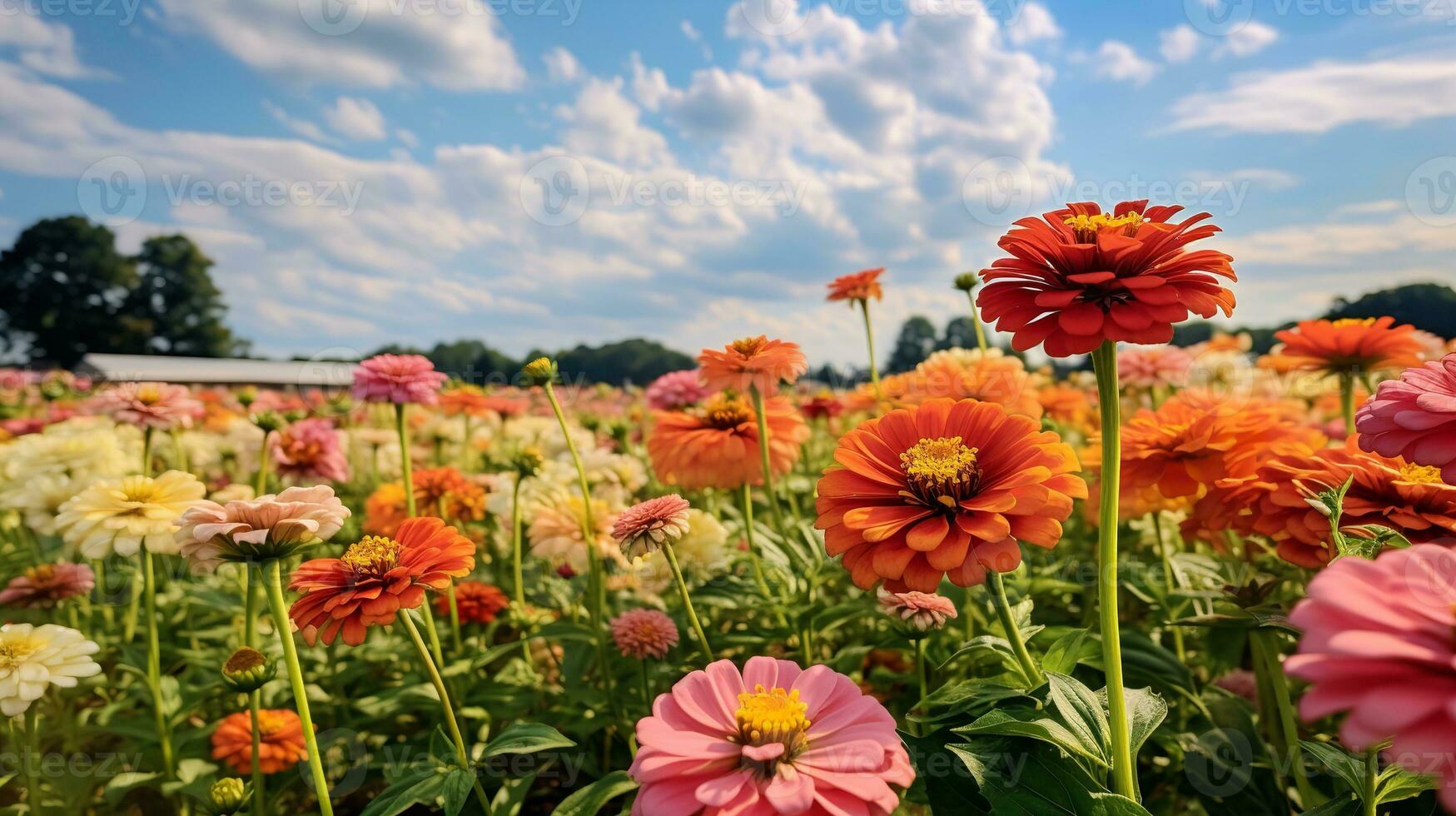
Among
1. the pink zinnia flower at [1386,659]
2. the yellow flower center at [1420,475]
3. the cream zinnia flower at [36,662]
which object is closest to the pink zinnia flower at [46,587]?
the cream zinnia flower at [36,662]

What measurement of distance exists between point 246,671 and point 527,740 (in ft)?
1.88

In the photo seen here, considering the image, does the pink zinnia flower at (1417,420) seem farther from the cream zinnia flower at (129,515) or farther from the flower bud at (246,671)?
the cream zinnia flower at (129,515)

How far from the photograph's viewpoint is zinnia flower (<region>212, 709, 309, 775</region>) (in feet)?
6.23

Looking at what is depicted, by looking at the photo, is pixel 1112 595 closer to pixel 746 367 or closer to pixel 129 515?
pixel 746 367

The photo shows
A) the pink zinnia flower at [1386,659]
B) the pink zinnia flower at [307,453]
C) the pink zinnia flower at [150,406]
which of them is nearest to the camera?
the pink zinnia flower at [1386,659]

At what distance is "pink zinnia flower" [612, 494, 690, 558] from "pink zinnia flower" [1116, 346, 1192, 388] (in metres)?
2.93

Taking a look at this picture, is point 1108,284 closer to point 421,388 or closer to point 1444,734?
point 1444,734

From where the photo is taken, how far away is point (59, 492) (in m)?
2.58

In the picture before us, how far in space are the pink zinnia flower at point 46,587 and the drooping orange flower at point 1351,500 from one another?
10.5 ft

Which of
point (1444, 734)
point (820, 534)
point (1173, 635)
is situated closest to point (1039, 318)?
point (1444, 734)

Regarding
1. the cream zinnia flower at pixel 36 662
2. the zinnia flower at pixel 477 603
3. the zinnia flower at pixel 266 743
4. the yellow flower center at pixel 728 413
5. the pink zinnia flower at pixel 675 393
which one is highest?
the pink zinnia flower at pixel 675 393

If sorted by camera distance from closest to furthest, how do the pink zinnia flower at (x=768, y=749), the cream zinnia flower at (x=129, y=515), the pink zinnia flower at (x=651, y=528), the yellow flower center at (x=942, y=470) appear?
1. the pink zinnia flower at (x=768, y=749)
2. the yellow flower center at (x=942, y=470)
3. the pink zinnia flower at (x=651, y=528)
4. the cream zinnia flower at (x=129, y=515)

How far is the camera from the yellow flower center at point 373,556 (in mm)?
1306

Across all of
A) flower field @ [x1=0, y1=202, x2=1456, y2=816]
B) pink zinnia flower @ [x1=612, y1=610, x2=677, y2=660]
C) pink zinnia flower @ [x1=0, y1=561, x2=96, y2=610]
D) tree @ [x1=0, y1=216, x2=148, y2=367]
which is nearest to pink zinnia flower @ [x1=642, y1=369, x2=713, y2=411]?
flower field @ [x1=0, y1=202, x2=1456, y2=816]
